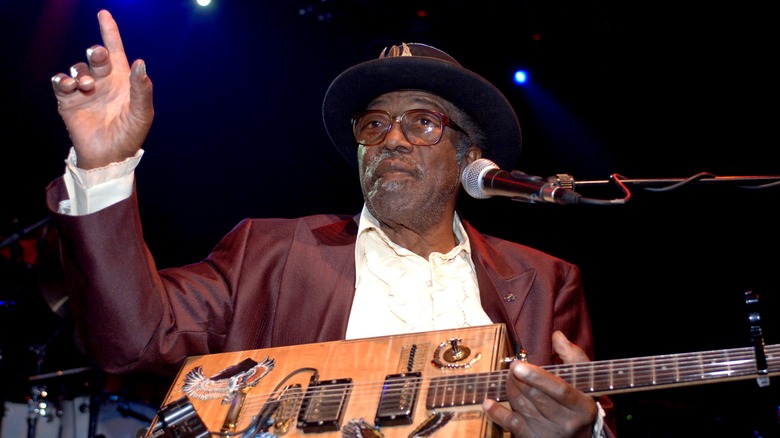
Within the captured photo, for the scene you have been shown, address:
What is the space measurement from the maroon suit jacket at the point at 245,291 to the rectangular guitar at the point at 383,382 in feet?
0.77

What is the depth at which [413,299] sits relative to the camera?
3.32 meters

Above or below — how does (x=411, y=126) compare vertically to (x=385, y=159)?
above

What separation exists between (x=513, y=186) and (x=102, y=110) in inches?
61.1

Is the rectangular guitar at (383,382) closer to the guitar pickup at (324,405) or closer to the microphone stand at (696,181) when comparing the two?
the guitar pickup at (324,405)

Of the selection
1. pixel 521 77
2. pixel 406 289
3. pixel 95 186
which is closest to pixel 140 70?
pixel 95 186

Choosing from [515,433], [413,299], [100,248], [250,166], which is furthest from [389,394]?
[250,166]

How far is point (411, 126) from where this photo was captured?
3.71 m

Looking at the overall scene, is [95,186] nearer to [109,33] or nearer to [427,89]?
[109,33]

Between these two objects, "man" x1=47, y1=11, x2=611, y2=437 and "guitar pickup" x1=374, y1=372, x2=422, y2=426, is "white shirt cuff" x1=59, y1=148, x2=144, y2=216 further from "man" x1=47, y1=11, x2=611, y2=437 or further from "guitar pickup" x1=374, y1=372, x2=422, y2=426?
"guitar pickup" x1=374, y1=372, x2=422, y2=426

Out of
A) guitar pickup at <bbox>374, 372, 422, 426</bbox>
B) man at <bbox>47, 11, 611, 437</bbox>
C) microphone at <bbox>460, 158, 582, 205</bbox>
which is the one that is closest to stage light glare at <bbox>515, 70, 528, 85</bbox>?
man at <bbox>47, 11, 611, 437</bbox>

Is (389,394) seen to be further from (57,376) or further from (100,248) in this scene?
(57,376)

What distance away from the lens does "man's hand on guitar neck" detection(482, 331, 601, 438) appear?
222 centimetres

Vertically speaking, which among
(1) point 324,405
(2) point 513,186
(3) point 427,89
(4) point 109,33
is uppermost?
(3) point 427,89

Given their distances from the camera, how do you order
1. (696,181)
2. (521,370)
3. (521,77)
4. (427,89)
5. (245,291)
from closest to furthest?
(521,370), (696,181), (245,291), (427,89), (521,77)
